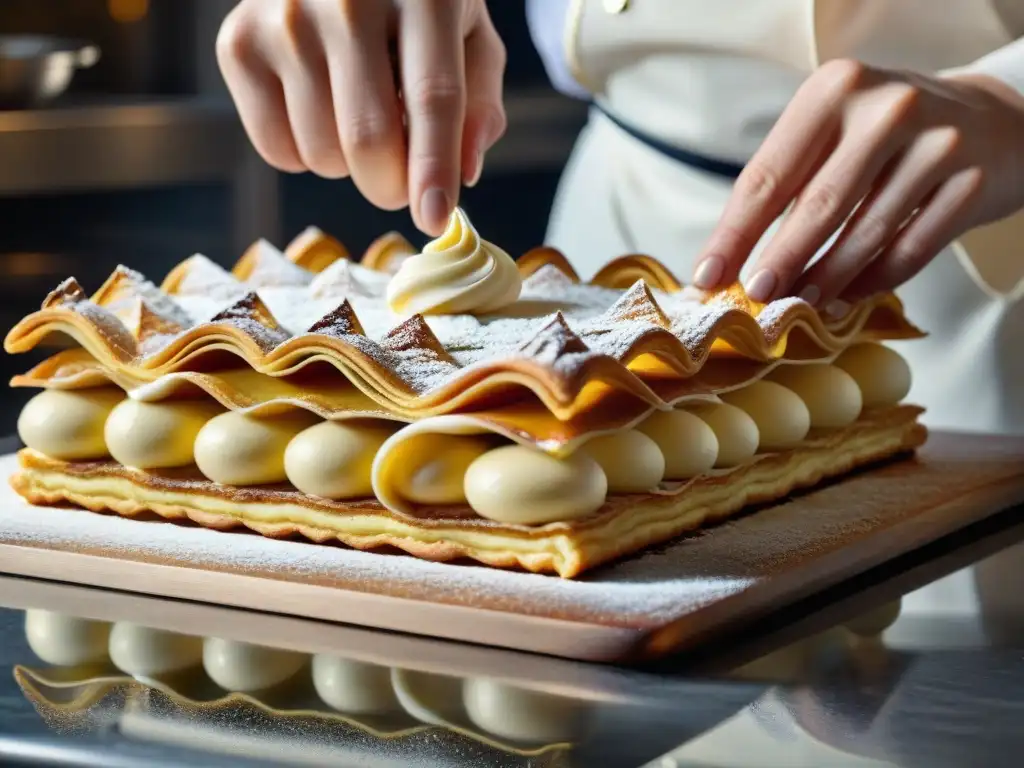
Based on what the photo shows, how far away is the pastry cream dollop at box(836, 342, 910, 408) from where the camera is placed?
151cm

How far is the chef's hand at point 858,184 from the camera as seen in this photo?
4.58 feet

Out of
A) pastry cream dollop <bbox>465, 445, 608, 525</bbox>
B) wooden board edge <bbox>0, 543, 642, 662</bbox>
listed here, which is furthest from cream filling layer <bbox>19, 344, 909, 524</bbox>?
wooden board edge <bbox>0, 543, 642, 662</bbox>

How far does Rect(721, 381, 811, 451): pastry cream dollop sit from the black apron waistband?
73 centimetres

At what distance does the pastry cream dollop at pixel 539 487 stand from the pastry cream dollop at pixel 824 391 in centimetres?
41

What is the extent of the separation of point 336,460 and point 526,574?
0.56ft

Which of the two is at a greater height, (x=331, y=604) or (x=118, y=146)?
(x=331, y=604)

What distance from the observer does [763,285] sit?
1.39 metres

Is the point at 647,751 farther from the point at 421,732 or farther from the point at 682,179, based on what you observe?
the point at 682,179

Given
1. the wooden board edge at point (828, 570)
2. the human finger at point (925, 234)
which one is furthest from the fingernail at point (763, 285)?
the wooden board edge at point (828, 570)

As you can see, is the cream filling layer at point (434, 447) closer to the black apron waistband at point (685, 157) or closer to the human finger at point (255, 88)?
the human finger at point (255, 88)

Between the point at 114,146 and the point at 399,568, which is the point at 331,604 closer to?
the point at 399,568

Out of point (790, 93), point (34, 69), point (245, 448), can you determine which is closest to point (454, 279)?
point (245, 448)

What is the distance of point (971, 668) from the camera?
2.90 feet

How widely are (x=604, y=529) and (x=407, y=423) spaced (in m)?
0.20
